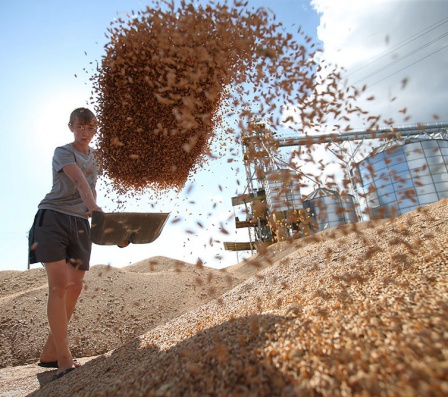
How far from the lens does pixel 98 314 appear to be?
4359 millimetres

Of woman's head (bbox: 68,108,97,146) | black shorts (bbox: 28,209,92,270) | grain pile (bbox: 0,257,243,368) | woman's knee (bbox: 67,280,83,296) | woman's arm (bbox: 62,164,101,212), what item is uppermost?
woman's head (bbox: 68,108,97,146)

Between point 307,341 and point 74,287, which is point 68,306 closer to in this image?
point 74,287

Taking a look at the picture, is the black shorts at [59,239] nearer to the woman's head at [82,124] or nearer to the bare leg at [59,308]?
the bare leg at [59,308]

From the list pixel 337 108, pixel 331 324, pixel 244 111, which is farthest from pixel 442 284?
pixel 244 111

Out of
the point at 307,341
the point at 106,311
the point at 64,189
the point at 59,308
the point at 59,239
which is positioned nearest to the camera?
the point at 307,341

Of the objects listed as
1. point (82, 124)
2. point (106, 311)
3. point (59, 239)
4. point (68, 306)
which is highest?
point (82, 124)

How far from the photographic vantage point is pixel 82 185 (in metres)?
2.41

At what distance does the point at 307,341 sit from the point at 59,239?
6.22 feet

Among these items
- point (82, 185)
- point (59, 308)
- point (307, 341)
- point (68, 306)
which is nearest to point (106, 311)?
point (68, 306)

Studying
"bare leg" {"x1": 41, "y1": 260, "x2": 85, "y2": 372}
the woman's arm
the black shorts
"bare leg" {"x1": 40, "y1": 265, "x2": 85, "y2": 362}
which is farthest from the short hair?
"bare leg" {"x1": 40, "y1": 265, "x2": 85, "y2": 362}

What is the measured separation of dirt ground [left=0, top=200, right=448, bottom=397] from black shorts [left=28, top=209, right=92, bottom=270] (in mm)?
791

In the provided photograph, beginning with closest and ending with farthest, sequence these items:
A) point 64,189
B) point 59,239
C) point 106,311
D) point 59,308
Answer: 1. point 59,308
2. point 59,239
3. point 64,189
4. point 106,311

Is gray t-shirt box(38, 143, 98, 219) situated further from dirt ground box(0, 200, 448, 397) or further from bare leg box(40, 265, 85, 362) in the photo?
dirt ground box(0, 200, 448, 397)

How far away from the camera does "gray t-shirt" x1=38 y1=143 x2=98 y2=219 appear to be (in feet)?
8.34
